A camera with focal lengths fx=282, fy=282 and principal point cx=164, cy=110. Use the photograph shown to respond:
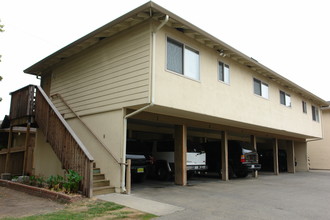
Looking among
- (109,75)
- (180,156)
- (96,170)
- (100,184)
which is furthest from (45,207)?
(180,156)

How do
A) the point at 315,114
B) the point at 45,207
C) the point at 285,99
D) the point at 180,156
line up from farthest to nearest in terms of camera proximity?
the point at 315,114
the point at 285,99
the point at 180,156
the point at 45,207

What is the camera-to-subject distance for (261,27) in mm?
14352

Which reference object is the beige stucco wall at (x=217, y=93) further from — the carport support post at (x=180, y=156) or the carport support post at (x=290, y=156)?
the carport support post at (x=290, y=156)

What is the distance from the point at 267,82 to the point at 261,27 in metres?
3.13

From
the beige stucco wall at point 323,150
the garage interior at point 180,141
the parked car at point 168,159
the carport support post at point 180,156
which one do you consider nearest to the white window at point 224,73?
the garage interior at point 180,141

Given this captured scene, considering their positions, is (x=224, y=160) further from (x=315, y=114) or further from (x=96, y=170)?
(x=315, y=114)

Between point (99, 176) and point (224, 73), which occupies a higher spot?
point (224, 73)

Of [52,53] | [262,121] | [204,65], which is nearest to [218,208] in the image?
[204,65]

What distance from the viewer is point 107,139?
395 inches

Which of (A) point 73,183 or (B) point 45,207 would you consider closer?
(B) point 45,207

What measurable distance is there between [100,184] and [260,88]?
390 inches

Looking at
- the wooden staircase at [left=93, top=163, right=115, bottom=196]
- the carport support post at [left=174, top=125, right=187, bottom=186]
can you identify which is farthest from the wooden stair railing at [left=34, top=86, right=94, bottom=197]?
the carport support post at [left=174, top=125, right=187, bottom=186]

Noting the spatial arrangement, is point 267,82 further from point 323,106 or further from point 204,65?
point 323,106

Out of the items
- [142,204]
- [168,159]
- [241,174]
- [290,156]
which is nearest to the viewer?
[142,204]
